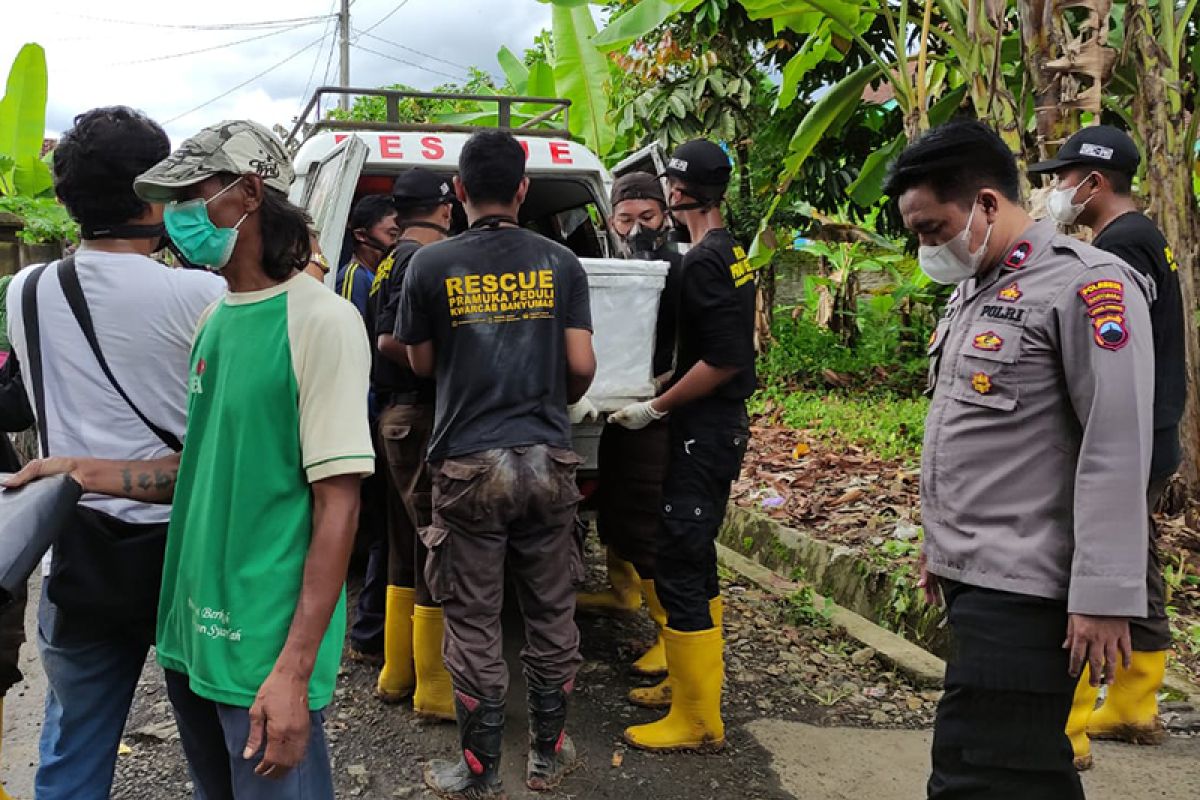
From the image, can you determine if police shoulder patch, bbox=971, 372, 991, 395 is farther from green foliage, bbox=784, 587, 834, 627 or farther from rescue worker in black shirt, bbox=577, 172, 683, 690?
green foliage, bbox=784, 587, 834, 627

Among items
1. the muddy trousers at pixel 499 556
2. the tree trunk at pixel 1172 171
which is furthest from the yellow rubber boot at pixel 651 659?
the tree trunk at pixel 1172 171

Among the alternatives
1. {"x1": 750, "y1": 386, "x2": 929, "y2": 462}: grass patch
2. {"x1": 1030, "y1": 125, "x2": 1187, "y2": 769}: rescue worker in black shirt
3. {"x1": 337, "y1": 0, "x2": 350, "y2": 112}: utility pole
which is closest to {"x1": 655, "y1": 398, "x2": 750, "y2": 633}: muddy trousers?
{"x1": 1030, "y1": 125, "x2": 1187, "y2": 769}: rescue worker in black shirt

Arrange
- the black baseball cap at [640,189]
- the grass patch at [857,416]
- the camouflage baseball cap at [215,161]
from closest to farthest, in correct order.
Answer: the camouflage baseball cap at [215,161]
the black baseball cap at [640,189]
the grass patch at [857,416]

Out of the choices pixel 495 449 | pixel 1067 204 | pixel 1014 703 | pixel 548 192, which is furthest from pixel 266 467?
pixel 548 192

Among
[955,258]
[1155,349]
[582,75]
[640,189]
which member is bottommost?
[1155,349]

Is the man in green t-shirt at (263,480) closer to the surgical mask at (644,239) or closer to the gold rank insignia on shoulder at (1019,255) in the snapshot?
the gold rank insignia on shoulder at (1019,255)

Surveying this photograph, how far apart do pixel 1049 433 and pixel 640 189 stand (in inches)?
104

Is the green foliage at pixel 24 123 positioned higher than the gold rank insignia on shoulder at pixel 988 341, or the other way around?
the green foliage at pixel 24 123

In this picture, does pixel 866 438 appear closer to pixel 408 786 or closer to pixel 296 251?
pixel 408 786

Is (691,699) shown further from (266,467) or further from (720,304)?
(266,467)

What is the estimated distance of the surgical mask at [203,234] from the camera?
184cm

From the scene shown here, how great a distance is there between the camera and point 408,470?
141 inches

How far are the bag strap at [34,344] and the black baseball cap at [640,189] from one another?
2695 millimetres

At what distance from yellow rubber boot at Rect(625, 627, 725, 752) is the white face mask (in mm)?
1633
